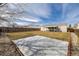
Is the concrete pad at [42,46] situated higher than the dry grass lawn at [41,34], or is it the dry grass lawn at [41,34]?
the dry grass lawn at [41,34]

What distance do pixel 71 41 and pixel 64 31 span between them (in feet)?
0.39

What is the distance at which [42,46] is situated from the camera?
4.50 feet

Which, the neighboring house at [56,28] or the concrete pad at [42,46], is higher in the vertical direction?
the neighboring house at [56,28]

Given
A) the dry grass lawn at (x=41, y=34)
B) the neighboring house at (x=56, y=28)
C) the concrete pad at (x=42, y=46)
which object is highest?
the neighboring house at (x=56, y=28)

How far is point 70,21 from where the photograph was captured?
1372mm

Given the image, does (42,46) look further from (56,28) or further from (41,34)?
(56,28)

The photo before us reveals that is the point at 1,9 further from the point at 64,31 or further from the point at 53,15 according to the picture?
the point at 64,31

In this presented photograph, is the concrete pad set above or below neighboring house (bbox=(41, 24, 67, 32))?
below

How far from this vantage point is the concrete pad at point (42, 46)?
137cm

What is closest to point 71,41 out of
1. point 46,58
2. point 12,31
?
point 46,58

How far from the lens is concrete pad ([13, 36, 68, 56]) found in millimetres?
1367

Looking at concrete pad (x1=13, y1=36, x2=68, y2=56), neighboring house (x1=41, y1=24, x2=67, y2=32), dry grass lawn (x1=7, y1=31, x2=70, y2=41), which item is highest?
neighboring house (x1=41, y1=24, x2=67, y2=32)

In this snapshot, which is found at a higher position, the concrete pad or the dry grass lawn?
the dry grass lawn

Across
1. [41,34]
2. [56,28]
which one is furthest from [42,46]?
[56,28]
